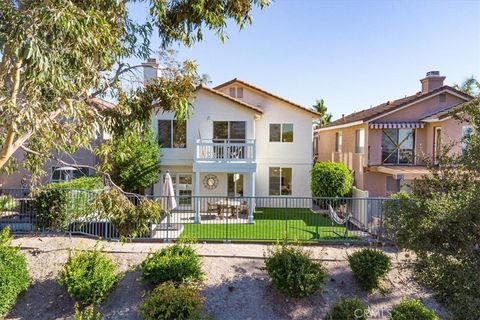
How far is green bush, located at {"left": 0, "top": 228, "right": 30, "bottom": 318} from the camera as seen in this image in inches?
349

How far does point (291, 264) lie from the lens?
9336 mm

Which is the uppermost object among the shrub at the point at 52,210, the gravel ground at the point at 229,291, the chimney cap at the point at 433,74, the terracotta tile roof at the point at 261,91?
the chimney cap at the point at 433,74

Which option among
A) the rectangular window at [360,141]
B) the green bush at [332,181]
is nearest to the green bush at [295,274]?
the green bush at [332,181]

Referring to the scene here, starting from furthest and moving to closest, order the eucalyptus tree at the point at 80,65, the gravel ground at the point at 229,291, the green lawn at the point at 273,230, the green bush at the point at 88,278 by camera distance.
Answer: the green lawn at the point at 273,230 < the gravel ground at the point at 229,291 < the green bush at the point at 88,278 < the eucalyptus tree at the point at 80,65

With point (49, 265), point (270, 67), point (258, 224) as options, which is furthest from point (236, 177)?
point (49, 265)

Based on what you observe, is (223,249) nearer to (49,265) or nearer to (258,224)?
(258,224)

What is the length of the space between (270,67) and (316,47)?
2.79m

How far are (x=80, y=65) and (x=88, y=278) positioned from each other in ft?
19.5

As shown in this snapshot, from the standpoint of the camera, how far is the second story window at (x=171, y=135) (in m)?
22.6

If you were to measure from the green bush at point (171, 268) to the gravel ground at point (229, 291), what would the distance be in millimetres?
538

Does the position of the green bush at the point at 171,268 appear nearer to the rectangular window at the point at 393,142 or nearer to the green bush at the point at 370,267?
the green bush at the point at 370,267

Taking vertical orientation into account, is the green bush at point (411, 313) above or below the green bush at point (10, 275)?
below

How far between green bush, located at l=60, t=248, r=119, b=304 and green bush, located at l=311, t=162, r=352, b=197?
15.5m

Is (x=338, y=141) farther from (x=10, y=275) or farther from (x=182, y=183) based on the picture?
(x=10, y=275)
